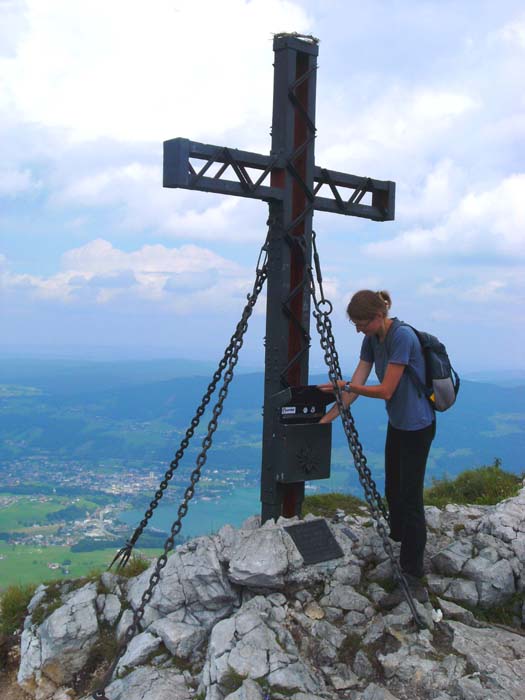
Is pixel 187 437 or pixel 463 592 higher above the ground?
pixel 187 437

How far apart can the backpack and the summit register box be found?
1.34 m

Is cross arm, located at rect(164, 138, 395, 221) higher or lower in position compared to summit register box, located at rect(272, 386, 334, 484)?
higher

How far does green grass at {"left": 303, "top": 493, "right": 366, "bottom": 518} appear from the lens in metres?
10.5

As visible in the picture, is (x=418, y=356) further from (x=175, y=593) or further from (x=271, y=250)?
(x=175, y=593)

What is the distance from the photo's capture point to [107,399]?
17175cm

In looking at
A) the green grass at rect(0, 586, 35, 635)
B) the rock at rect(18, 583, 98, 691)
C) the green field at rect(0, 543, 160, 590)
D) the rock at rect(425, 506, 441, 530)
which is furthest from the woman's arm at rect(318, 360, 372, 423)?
the green field at rect(0, 543, 160, 590)

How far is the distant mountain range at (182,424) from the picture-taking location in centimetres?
10825

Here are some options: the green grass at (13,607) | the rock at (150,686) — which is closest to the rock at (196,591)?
the rock at (150,686)

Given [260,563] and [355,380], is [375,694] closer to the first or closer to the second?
[260,563]

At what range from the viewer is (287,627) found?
20.1 ft

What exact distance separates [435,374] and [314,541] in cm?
208

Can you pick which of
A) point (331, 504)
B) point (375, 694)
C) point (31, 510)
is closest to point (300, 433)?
point (375, 694)

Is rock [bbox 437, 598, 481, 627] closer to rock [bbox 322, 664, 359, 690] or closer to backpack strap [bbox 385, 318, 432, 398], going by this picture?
rock [bbox 322, 664, 359, 690]

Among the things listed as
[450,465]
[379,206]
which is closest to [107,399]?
[450,465]
